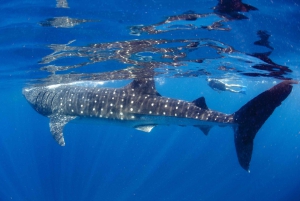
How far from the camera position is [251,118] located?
7.67 metres

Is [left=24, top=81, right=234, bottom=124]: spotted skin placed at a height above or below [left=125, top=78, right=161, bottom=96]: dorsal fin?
below

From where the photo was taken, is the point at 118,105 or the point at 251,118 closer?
the point at 251,118

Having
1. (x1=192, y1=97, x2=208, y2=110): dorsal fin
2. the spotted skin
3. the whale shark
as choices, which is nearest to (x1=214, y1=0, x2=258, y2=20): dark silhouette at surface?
the whale shark

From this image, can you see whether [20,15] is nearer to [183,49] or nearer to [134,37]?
[134,37]

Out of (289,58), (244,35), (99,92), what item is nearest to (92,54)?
(99,92)

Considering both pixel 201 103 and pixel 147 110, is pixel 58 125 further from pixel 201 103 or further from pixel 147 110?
pixel 201 103

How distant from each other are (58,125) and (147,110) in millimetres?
4074

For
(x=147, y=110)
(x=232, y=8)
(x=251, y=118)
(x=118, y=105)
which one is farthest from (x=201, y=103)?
(x=118, y=105)

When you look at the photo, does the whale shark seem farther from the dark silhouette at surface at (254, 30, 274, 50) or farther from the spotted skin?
the dark silhouette at surface at (254, 30, 274, 50)

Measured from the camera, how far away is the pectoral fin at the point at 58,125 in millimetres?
9948

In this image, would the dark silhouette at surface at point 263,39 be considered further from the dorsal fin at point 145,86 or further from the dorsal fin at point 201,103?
the dorsal fin at point 145,86

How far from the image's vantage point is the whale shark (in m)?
7.45

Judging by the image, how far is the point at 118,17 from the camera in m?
7.54

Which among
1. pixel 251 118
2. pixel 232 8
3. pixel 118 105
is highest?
pixel 232 8
